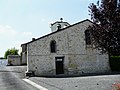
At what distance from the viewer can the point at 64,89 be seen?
53.5 feet

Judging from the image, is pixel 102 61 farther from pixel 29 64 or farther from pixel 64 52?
pixel 29 64

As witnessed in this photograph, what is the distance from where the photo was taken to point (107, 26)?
12.4 m

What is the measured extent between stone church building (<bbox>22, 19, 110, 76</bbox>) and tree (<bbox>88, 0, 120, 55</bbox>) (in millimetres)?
17869

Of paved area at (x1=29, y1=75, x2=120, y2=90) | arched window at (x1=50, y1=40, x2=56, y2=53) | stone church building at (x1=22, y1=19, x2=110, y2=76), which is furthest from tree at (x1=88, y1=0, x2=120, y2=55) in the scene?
arched window at (x1=50, y1=40, x2=56, y2=53)

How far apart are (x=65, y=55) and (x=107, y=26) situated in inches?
778

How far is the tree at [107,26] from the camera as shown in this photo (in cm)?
1214

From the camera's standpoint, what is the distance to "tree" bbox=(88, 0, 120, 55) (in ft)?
39.8

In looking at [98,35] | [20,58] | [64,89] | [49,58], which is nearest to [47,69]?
[49,58]

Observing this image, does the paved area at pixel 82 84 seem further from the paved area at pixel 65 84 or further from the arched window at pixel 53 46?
the arched window at pixel 53 46

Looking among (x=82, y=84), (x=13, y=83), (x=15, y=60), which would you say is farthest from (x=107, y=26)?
(x=15, y=60)

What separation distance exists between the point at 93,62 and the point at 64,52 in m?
4.13

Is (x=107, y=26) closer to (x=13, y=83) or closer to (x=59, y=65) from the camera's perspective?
(x=13, y=83)

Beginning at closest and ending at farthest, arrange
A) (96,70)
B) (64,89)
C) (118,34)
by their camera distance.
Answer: (118,34) < (64,89) < (96,70)

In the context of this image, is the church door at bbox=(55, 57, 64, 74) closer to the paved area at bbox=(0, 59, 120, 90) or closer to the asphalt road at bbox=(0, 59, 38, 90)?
the asphalt road at bbox=(0, 59, 38, 90)
